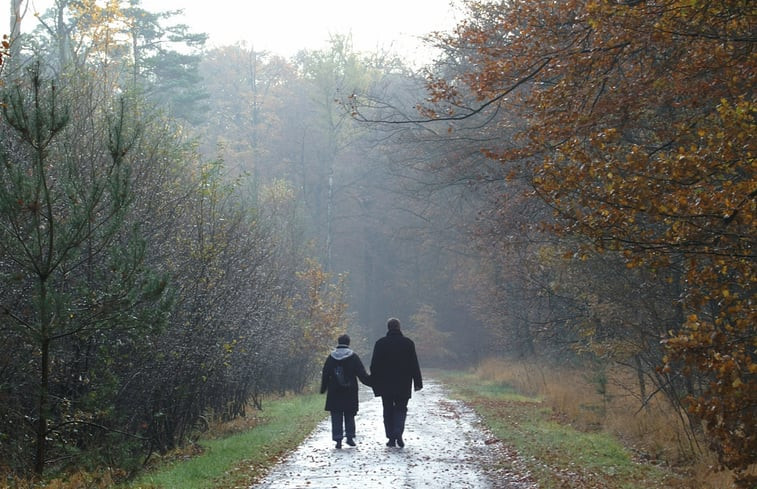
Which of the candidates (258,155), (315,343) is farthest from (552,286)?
(258,155)

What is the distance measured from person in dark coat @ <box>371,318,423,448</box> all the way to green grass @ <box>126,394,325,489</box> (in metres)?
1.69

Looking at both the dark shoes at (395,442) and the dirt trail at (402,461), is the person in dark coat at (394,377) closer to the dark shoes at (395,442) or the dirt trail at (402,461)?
the dark shoes at (395,442)

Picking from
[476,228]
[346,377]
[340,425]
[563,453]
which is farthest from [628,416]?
[476,228]

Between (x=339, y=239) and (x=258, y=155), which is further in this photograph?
(x=339, y=239)

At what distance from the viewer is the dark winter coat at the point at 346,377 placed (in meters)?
14.2

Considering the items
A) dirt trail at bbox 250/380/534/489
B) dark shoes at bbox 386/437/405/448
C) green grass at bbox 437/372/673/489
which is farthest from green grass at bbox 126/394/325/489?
green grass at bbox 437/372/673/489

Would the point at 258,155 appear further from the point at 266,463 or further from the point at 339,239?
the point at 266,463

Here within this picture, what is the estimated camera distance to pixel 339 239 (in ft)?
213

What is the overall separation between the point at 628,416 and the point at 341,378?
18.4 feet

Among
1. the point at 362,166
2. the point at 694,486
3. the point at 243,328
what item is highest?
the point at 362,166

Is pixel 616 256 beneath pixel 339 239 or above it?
beneath

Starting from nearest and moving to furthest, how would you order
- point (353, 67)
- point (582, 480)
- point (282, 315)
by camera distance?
point (582, 480) < point (282, 315) < point (353, 67)

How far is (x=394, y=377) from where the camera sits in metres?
14.0

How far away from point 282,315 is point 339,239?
1550 inches
